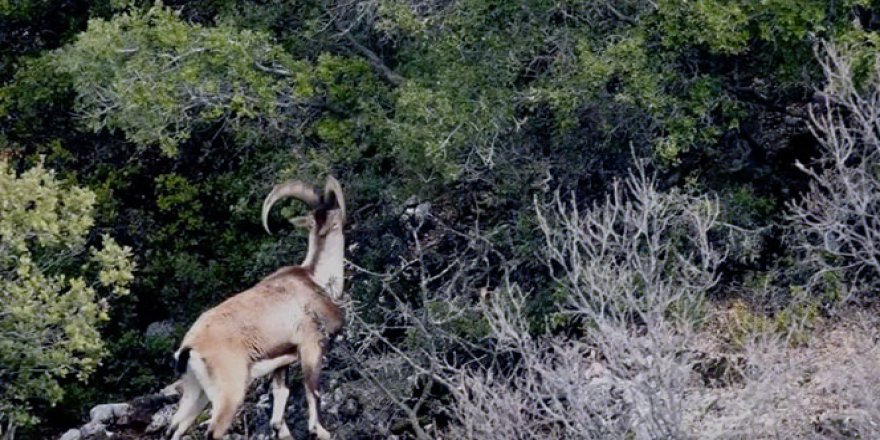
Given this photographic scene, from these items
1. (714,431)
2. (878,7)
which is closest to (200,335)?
(714,431)

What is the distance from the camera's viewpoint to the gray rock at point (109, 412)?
14292mm

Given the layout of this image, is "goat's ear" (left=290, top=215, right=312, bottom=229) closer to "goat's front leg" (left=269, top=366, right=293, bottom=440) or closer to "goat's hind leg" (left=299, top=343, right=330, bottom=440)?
"goat's hind leg" (left=299, top=343, right=330, bottom=440)

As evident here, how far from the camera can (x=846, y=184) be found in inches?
390

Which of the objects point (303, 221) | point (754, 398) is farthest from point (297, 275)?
point (754, 398)

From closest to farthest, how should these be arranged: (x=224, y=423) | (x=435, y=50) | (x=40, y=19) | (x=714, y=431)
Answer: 1. (x=714, y=431)
2. (x=224, y=423)
3. (x=435, y=50)
4. (x=40, y=19)

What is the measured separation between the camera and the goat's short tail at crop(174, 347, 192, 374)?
10930 millimetres

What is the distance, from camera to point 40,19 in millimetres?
17656

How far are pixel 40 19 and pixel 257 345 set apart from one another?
24.9ft

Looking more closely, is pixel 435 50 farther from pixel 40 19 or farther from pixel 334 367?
pixel 40 19

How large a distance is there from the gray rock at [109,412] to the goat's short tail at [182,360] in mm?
3460

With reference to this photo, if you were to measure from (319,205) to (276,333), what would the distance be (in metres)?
1.24

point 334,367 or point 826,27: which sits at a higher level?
point 826,27

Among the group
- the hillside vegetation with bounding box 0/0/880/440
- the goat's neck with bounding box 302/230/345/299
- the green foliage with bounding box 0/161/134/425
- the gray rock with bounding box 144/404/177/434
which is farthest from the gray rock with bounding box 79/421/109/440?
the goat's neck with bounding box 302/230/345/299

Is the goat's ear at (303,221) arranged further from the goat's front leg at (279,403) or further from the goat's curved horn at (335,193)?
the goat's front leg at (279,403)
